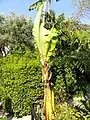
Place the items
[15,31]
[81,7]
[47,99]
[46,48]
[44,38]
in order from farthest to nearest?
1. [15,31]
2. [81,7]
3. [44,38]
4. [46,48]
5. [47,99]

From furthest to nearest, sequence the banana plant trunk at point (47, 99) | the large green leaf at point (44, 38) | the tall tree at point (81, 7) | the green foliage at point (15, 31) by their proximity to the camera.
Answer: the green foliage at point (15, 31)
the tall tree at point (81, 7)
the large green leaf at point (44, 38)
the banana plant trunk at point (47, 99)

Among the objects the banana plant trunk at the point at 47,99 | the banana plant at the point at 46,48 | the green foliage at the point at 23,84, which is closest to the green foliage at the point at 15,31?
the green foliage at the point at 23,84

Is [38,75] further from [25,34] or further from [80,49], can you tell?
[25,34]

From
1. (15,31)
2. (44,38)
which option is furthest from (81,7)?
(15,31)

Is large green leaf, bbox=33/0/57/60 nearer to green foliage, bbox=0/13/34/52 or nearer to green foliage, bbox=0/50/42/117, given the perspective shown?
green foliage, bbox=0/50/42/117

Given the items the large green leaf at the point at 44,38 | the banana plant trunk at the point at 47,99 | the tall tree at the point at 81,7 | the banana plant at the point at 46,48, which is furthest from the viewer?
the tall tree at the point at 81,7

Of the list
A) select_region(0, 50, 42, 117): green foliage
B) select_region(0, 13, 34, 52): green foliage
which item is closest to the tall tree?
select_region(0, 50, 42, 117): green foliage

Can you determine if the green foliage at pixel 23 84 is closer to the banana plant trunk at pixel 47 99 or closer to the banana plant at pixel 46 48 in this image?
the banana plant at pixel 46 48

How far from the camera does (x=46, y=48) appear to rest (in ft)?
29.1

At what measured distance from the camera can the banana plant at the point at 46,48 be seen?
8406 millimetres

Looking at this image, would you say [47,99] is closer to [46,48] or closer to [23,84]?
[46,48]

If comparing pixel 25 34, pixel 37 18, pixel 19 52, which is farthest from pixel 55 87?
pixel 25 34

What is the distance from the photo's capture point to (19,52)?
49.0 ft

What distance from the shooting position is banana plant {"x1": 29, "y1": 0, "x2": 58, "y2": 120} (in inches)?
331
